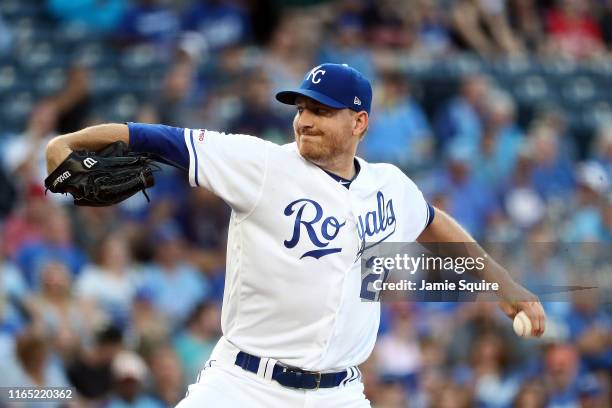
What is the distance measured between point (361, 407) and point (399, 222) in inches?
30.7

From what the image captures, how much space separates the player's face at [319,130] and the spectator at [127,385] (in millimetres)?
2534

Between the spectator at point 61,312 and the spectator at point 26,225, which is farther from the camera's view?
the spectator at point 26,225

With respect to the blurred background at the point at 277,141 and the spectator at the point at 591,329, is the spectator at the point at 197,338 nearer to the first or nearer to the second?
the blurred background at the point at 277,141

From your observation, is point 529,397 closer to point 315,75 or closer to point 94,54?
point 315,75

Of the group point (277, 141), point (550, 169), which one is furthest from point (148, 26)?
point (550, 169)

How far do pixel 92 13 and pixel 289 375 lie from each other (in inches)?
255

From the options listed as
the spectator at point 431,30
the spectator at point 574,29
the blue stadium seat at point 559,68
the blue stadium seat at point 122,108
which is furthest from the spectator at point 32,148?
the spectator at point 574,29

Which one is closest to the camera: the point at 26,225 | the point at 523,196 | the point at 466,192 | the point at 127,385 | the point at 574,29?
the point at 127,385

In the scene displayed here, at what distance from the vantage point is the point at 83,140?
4.77m

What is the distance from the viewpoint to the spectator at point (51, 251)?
808cm

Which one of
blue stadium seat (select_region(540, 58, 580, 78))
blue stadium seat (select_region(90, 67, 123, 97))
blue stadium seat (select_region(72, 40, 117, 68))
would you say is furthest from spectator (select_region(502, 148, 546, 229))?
blue stadium seat (select_region(72, 40, 117, 68))

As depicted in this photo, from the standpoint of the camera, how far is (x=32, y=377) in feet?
22.5

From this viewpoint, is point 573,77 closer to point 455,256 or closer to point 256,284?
point 455,256

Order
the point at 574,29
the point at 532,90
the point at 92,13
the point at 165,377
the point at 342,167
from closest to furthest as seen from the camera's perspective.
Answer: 1. the point at 342,167
2. the point at 165,377
3. the point at 92,13
4. the point at 532,90
5. the point at 574,29
